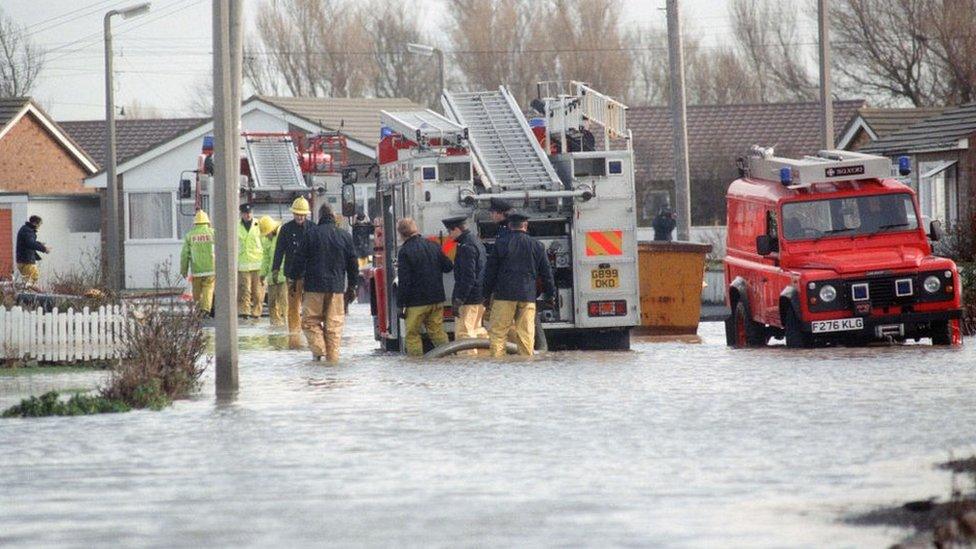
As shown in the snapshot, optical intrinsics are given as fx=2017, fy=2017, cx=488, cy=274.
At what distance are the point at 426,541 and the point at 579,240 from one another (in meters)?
12.7

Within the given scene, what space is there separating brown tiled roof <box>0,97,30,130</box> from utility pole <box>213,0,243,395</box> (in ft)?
142

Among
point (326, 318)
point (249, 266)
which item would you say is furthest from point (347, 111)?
point (326, 318)

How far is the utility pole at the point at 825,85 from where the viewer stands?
107 feet

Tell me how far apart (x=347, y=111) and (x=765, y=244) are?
124 ft

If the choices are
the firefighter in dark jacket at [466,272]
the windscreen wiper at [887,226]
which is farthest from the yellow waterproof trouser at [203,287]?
the windscreen wiper at [887,226]

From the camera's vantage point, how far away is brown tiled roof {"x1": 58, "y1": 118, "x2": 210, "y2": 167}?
65.1 metres

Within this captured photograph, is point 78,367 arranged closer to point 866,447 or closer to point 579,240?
point 579,240

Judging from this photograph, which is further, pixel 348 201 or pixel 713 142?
pixel 713 142

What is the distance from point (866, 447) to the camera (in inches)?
499

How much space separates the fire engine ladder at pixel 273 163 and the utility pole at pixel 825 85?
8698 millimetres

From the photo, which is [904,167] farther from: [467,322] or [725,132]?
[725,132]

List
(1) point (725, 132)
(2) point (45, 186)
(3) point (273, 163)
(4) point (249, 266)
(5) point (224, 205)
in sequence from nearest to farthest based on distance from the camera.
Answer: (5) point (224, 205), (4) point (249, 266), (3) point (273, 163), (2) point (45, 186), (1) point (725, 132)

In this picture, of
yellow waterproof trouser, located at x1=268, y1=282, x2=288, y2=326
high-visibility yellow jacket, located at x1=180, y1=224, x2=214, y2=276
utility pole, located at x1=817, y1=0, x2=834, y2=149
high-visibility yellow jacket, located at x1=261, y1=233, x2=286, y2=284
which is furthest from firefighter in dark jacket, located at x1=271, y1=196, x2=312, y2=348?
utility pole, located at x1=817, y1=0, x2=834, y2=149

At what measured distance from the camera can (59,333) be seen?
2133 centimetres
